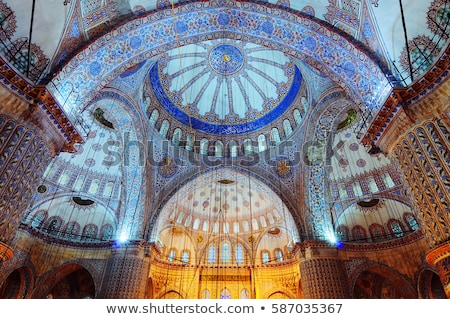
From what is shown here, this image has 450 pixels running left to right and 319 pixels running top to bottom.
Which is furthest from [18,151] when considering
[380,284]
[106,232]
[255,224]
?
[380,284]

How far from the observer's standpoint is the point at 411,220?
13625 mm

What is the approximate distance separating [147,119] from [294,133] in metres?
7.01

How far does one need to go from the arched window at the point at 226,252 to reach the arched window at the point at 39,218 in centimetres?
1008

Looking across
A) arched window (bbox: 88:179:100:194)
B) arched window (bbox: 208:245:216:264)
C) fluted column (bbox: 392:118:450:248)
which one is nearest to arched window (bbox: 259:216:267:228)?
arched window (bbox: 208:245:216:264)

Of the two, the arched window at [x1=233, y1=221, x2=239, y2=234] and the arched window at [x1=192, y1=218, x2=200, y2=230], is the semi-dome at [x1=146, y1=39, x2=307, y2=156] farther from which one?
the arched window at [x1=233, y1=221, x2=239, y2=234]

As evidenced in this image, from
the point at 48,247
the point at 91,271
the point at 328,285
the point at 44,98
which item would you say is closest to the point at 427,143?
the point at 328,285

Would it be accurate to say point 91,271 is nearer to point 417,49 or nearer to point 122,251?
point 122,251

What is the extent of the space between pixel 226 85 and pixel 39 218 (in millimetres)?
11689

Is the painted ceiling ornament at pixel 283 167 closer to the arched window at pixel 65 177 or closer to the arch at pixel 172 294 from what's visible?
the arch at pixel 172 294

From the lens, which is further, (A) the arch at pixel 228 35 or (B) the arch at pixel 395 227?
(B) the arch at pixel 395 227

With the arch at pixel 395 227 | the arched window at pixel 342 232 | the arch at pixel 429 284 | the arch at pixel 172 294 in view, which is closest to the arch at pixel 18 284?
the arch at pixel 172 294

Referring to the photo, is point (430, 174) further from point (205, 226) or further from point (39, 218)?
point (39, 218)

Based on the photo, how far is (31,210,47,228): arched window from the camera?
528 inches

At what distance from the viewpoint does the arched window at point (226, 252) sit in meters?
17.3
